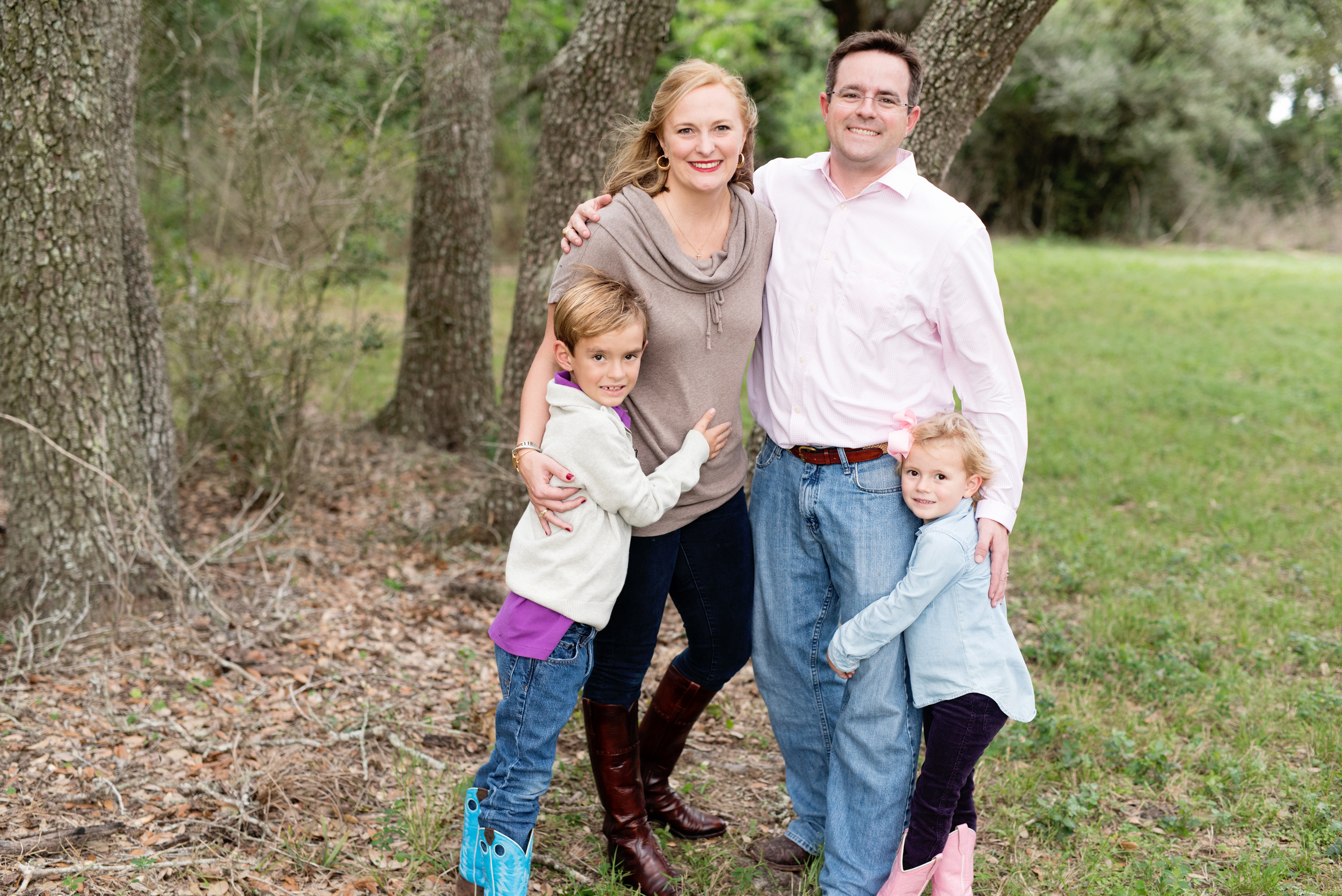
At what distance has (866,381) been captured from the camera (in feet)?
7.80

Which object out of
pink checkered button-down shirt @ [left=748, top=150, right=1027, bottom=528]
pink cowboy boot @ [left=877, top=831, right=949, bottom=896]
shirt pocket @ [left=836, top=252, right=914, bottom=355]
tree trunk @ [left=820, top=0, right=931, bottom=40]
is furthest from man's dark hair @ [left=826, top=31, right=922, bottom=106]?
tree trunk @ [left=820, top=0, right=931, bottom=40]

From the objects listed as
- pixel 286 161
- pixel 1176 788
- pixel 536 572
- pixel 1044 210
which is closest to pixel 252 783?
pixel 536 572

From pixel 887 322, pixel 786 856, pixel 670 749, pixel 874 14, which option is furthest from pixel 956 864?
pixel 874 14

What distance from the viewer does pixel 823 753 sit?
265 cm

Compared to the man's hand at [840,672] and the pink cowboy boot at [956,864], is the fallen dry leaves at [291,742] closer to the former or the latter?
the pink cowboy boot at [956,864]

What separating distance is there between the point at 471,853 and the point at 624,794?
0.41m

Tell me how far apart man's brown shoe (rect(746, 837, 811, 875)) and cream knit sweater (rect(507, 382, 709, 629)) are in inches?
37.9

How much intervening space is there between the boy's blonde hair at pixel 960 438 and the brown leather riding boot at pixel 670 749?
963 mm

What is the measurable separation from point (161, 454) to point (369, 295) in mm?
2868

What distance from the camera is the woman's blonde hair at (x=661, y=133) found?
2.31 meters

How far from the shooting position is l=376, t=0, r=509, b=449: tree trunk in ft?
20.1

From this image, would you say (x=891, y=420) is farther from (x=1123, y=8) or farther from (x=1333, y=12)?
(x=1123, y=8)

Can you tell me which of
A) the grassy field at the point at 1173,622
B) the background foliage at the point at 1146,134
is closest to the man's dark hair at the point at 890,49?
the grassy field at the point at 1173,622

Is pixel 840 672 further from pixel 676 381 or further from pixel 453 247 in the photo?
pixel 453 247
